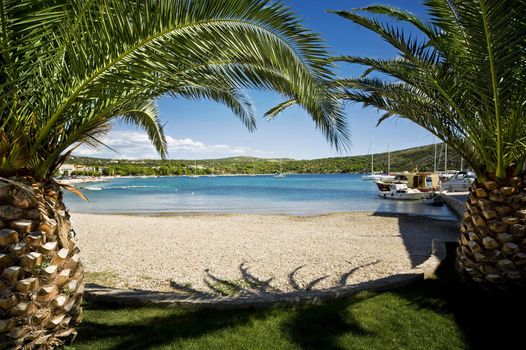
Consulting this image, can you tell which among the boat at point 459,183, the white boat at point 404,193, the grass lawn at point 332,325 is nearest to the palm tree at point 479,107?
the grass lawn at point 332,325

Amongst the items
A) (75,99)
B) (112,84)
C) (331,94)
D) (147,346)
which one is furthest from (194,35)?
(147,346)

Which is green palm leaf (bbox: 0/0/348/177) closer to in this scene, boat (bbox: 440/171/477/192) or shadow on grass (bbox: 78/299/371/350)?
shadow on grass (bbox: 78/299/371/350)

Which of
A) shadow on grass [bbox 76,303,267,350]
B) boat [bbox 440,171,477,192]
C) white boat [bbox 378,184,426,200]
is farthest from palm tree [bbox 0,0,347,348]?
boat [bbox 440,171,477,192]

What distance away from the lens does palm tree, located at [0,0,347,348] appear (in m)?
2.67

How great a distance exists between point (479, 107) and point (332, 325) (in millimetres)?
3335

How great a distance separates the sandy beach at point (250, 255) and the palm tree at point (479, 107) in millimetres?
2724

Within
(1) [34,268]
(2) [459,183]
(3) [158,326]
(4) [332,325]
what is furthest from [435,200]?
(1) [34,268]

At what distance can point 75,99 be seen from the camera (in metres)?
2.93

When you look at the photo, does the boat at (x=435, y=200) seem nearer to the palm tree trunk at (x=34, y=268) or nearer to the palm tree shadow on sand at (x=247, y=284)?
the palm tree shadow on sand at (x=247, y=284)

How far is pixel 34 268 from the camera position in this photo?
9.07ft

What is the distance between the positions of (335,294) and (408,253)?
5.05m

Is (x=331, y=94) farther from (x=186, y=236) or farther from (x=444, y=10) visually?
(x=186, y=236)

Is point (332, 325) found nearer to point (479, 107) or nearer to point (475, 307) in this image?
point (475, 307)

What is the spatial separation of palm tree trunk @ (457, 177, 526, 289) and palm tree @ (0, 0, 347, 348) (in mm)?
2745
